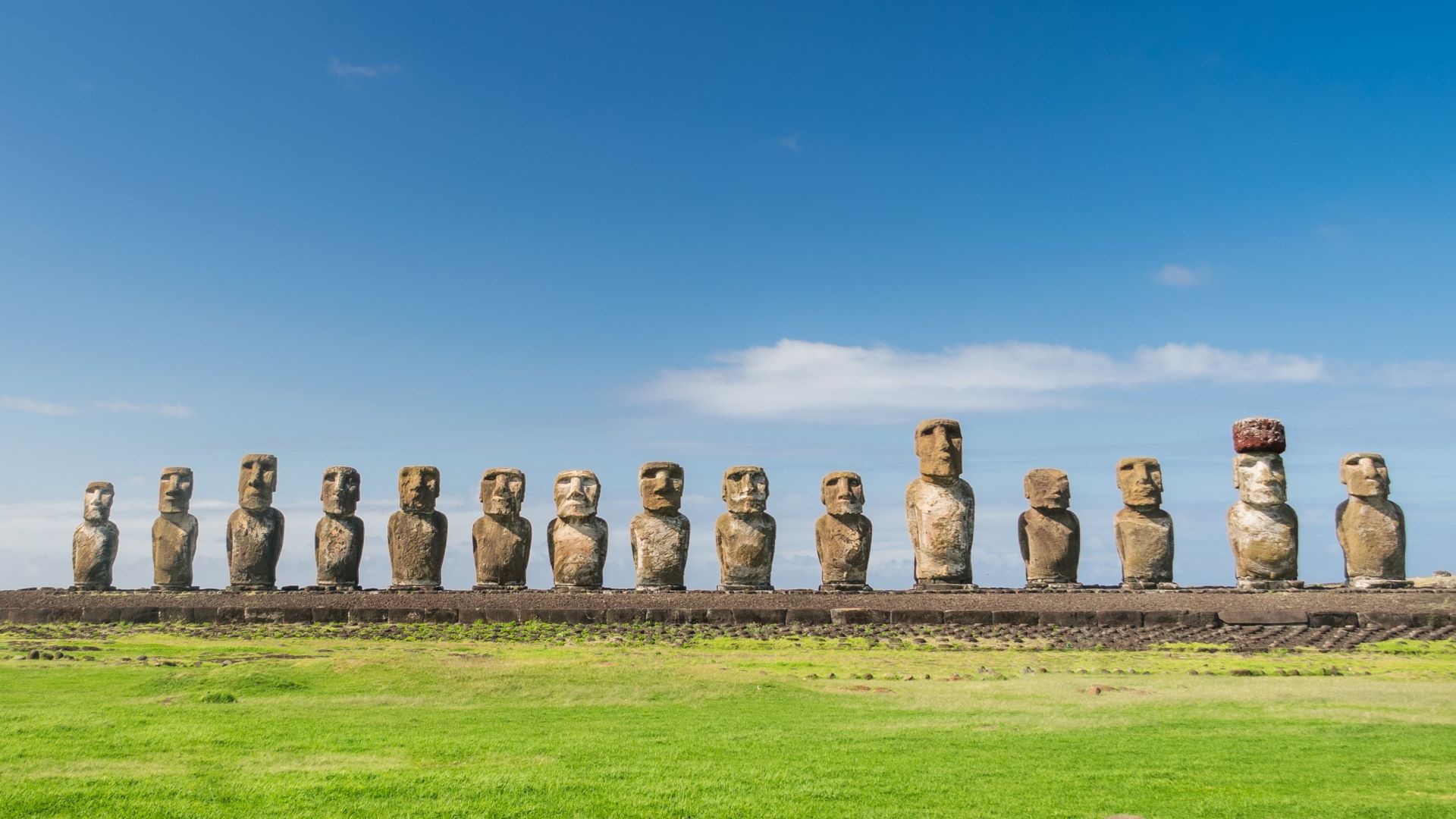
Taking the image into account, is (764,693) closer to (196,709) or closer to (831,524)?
(196,709)

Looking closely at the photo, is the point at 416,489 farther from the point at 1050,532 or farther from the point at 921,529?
the point at 1050,532

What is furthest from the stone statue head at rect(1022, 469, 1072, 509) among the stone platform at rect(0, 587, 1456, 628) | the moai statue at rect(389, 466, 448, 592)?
the moai statue at rect(389, 466, 448, 592)

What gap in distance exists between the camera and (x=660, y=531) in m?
18.4

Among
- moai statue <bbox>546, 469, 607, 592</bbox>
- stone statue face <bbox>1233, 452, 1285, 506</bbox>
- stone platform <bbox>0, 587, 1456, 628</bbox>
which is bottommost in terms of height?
stone platform <bbox>0, 587, 1456, 628</bbox>

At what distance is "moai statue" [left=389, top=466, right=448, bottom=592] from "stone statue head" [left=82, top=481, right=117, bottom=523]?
679cm

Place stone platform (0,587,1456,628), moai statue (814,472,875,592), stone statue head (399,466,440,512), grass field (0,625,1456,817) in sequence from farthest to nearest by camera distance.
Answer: stone statue head (399,466,440,512), moai statue (814,472,875,592), stone platform (0,587,1456,628), grass field (0,625,1456,817)

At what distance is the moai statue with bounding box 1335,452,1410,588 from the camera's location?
1806 cm

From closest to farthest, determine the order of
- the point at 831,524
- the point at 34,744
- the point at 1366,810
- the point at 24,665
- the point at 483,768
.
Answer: the point at 1366,810
the point at 483,768
the point at 34,744
the point at 24,665
the point at 831,524

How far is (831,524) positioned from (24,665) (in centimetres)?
1149

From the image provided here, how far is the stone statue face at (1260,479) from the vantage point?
1828 cm

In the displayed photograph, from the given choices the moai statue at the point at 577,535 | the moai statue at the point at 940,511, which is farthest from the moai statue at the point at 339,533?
the moai statue at the point at 940,511

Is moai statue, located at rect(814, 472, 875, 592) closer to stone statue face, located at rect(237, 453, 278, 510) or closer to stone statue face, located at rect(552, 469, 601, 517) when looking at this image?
stone statue face, located at rect(552, 469, 601, 517)

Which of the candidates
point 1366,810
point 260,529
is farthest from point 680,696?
point 260,529

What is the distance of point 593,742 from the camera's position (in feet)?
19.4
